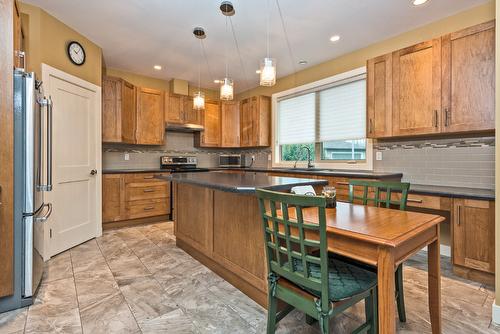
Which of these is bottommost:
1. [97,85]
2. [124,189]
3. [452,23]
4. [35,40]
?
[124,189]

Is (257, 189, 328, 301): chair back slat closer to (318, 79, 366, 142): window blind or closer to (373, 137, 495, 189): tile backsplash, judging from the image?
(373, 137, 495, 189): tile backsplash

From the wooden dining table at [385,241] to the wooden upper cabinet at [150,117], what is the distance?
12.2ft

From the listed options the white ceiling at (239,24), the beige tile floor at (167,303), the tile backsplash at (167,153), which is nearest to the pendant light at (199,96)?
the white ceiling at (239,24)

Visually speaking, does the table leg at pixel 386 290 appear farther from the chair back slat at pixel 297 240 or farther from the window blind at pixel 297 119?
the window blind at pixel 297 119

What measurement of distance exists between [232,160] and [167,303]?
13.2 feet

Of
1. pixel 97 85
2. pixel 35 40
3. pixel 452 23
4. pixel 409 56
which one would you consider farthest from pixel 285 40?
pixel 35 40

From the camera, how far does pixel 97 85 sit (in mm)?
3496

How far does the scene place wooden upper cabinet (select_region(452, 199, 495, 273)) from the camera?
2178mm

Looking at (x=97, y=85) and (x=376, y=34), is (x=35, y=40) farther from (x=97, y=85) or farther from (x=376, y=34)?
(x=376, y=34)

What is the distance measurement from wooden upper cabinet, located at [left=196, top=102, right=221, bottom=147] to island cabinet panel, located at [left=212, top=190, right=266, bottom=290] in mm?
3198

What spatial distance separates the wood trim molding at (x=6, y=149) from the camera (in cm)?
178

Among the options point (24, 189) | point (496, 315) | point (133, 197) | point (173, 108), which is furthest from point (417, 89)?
point (133, 197)

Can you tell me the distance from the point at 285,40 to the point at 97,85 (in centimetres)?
259

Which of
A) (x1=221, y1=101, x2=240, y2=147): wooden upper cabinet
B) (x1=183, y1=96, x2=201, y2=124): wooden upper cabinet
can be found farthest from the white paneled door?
(x1=221, y1=101, x2=240, y2=147): wooden upper cabinet
